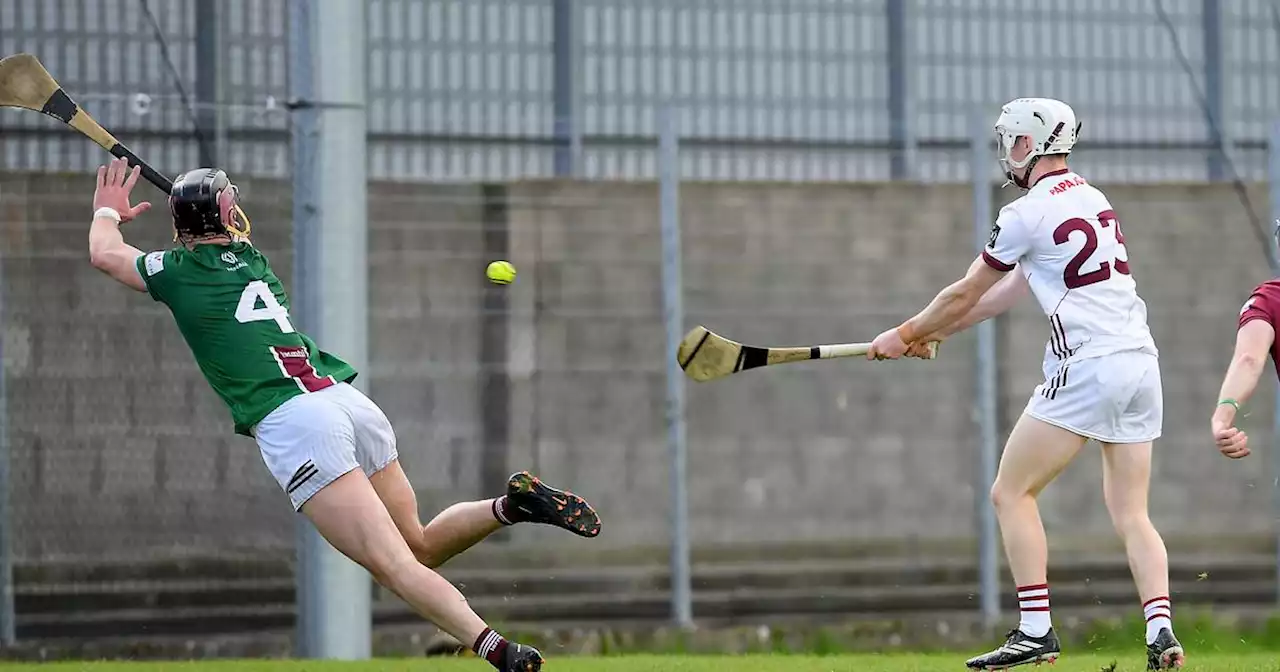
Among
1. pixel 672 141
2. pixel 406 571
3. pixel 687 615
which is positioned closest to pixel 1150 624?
pixel 406 571

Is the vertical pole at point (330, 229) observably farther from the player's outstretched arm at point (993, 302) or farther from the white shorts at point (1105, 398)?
the white shorts at point (1105, 398)

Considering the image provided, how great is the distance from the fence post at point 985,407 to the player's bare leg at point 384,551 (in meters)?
5.73

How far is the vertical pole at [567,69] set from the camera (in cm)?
1345

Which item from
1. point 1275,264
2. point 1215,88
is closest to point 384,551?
point 1275,264

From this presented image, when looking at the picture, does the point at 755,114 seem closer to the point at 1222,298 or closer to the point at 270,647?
the point at 1222,298

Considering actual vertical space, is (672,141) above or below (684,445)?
above

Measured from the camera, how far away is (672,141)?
498 inches

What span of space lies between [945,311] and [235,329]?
2.82 metres

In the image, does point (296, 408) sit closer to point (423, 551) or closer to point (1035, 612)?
point (423, 551)

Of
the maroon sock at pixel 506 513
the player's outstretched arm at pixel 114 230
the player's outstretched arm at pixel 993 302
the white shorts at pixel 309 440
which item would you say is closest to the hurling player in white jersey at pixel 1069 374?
the player's outstretched arm at pixel 993 302

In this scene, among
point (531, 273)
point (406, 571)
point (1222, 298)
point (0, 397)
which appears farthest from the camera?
point (1222, 298)

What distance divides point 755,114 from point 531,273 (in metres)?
1.92

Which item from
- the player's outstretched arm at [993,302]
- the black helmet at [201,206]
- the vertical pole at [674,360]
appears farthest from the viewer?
the vertical pole at [674,360]

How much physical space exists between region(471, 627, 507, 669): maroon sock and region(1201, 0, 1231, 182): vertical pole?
8.39 m
